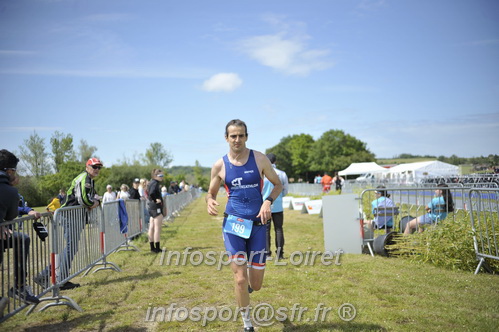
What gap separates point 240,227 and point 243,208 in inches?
8.3

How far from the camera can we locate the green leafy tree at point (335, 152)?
102256mm

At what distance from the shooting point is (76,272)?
6.68 m

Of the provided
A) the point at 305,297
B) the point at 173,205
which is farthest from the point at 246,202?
the point at 173,205

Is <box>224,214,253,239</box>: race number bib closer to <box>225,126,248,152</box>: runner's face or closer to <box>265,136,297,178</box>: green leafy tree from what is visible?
<box>225,126,248,152</box>: runner's face

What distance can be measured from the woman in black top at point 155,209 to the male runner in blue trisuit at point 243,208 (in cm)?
573

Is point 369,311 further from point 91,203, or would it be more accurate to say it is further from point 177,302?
point 91,203

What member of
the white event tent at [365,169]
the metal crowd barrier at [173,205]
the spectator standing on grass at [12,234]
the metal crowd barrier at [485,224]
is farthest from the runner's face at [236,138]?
the white event tent at [365,169]

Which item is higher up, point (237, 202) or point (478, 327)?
point (237, 202)

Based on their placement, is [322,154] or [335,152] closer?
[335,152]

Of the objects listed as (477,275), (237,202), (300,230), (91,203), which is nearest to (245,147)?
(237,202)

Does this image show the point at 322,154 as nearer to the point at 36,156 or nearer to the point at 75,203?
the point at 36,156

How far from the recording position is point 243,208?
14.3 feet

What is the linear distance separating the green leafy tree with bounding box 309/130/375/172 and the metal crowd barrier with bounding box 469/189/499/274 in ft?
315

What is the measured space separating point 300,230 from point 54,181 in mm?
36711
